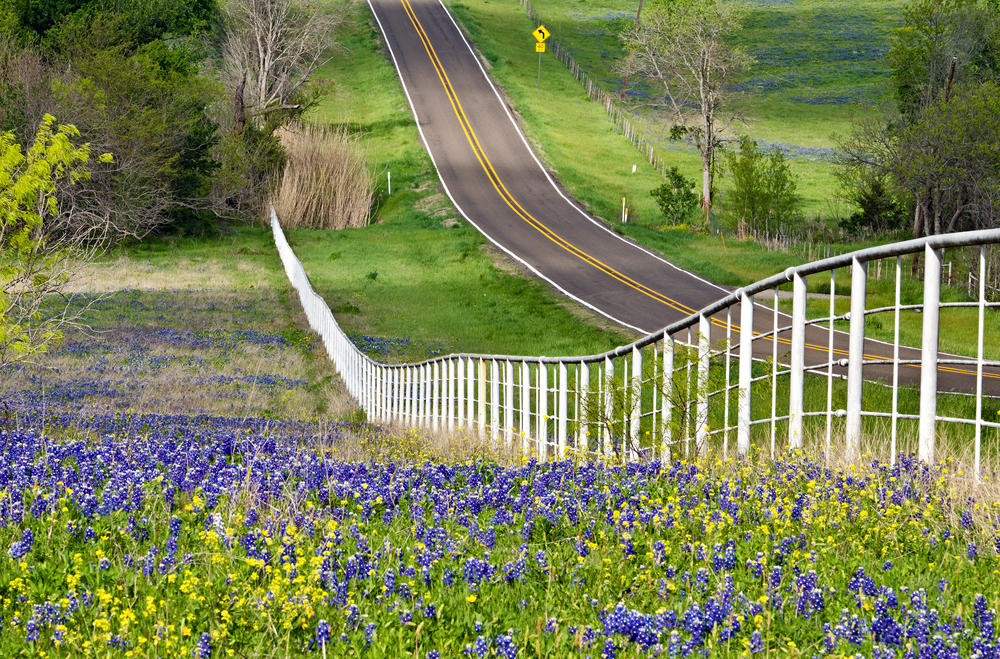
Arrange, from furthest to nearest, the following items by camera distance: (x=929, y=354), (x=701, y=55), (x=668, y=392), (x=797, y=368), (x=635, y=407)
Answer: (x=701, y=55) < (x=635, y=407) < (x=668, y=392) < (x=797, y=368) < (x=929, y=354)

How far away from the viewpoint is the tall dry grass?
174 feet

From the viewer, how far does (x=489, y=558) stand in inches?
171

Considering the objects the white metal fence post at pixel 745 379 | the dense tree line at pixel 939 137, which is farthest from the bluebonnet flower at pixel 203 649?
the dense tree line at pixel 939 137

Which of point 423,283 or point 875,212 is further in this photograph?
point 875,212

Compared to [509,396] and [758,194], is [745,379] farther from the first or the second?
[758,194]

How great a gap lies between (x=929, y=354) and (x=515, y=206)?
156 feet

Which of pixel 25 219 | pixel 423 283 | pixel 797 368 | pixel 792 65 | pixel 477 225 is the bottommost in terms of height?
pixel 423 283

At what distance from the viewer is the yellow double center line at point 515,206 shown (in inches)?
1305

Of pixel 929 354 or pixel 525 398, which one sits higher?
pixel 929 354

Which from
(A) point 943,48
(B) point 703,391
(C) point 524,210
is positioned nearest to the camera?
(B) point 703,391

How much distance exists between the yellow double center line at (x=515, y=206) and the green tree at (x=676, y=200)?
7257mm

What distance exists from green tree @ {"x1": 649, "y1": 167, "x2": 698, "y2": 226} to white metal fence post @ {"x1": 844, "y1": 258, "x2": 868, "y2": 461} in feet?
151

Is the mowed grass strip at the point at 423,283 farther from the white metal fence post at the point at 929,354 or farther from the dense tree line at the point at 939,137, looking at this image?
the white metal fence post at the point at 929,354

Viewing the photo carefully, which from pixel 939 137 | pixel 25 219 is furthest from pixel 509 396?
pixel 939 137
